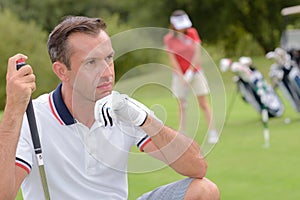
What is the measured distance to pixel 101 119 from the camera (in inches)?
91.0

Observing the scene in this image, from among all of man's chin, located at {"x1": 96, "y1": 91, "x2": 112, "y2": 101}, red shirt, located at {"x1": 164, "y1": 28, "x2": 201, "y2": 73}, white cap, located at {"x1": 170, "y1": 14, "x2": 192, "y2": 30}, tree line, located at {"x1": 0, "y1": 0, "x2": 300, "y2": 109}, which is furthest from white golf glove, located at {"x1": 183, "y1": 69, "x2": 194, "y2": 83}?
tree line, located at {"x1": 0, "y1": 0, "x2": 300, "y2": 109}

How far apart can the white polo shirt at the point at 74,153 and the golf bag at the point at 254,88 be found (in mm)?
5062

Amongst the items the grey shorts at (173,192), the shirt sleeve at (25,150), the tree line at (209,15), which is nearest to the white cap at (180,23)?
the grey shorts at (173,192)

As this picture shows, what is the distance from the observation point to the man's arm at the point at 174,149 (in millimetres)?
A: 2486

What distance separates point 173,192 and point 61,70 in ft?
2.05

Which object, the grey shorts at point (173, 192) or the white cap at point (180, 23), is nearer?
the grey shorts at point (173, 192)

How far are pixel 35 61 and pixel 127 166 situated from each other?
700 inches

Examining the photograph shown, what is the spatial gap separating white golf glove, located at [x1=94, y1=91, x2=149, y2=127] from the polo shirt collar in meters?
0.27

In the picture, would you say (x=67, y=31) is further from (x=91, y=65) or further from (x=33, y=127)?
(x=33, y=127)

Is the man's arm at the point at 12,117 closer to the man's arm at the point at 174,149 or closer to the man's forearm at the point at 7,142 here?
the man's forearm at the point at 7,142

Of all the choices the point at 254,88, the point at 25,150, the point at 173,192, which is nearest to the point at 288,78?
the point at 254,88

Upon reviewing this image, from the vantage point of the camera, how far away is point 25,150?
2.47 meters

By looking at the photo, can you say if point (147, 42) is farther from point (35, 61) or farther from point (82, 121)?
point (35, 61)

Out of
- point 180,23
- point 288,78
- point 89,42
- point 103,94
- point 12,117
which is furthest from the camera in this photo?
point 288,78
